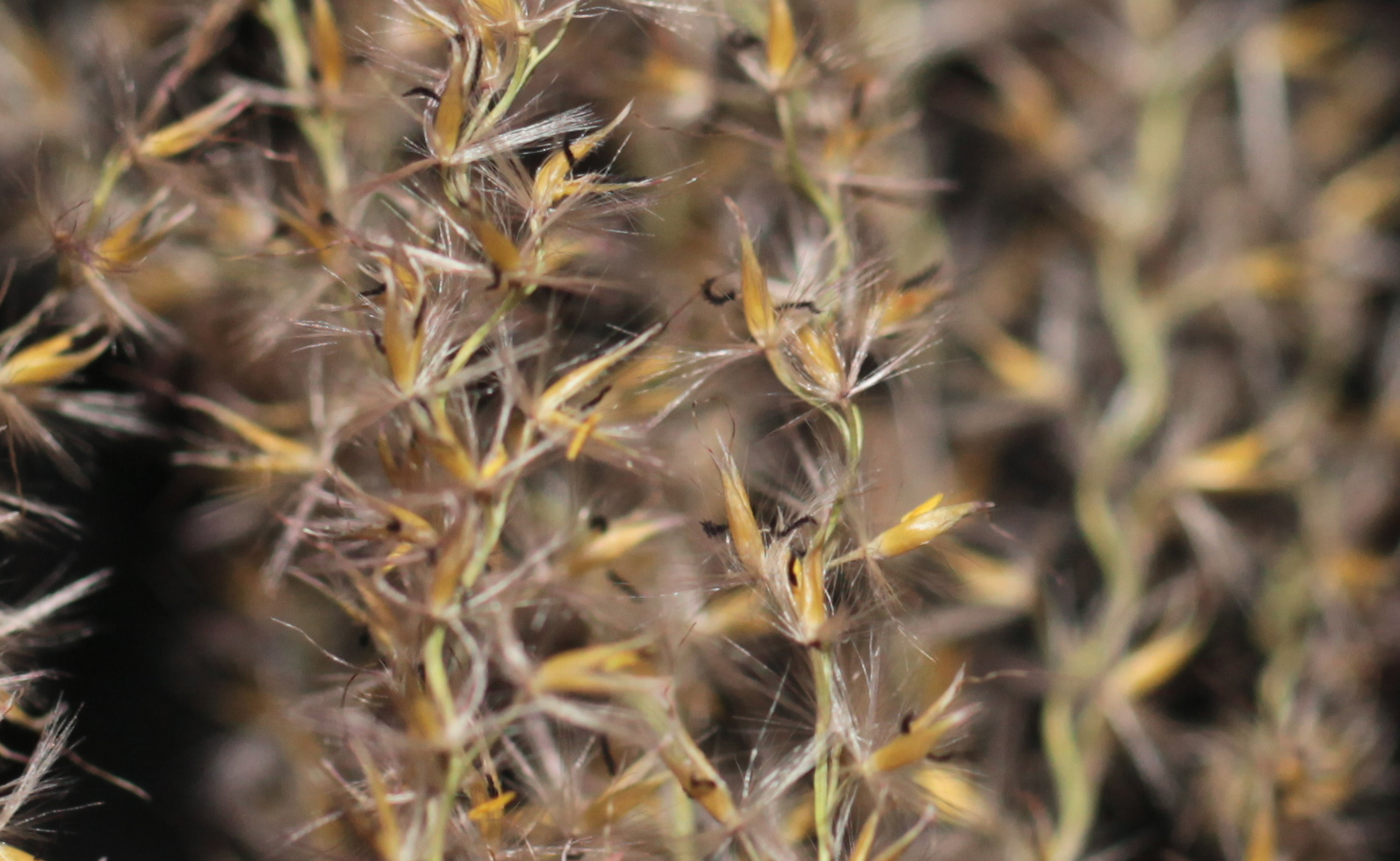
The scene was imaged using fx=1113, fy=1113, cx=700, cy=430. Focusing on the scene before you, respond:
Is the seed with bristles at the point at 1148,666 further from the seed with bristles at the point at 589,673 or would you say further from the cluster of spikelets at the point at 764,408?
the seed with bristles at the point at 589,673

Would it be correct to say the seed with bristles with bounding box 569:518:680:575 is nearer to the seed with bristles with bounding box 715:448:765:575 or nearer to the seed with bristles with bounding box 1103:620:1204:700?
the seed with bristles with bounding box 715:448:765:575

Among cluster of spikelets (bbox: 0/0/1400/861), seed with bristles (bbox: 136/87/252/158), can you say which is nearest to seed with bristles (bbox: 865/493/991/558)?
cluster of spikelets (bbox: 0/0/1400/861)

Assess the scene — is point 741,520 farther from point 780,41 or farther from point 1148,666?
point 1148,666

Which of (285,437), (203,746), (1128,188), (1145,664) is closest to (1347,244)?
(1128,188)

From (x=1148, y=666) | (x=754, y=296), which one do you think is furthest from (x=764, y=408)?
(x=1148, y=666)

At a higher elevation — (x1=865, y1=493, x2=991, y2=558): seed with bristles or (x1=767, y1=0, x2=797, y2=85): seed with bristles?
(x1=767, y1=0, x2=797, y2=85): seed with bristles

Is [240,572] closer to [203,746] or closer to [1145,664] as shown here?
[203,746]

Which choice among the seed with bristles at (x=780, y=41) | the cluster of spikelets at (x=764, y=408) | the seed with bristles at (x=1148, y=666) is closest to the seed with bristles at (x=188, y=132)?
the cluster of spikelets at (x=764, y=408)

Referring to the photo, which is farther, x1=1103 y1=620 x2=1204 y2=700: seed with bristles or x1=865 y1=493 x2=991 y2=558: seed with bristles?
x1=1103 y1=620 x2=1204 y2=700: seed with bristles
